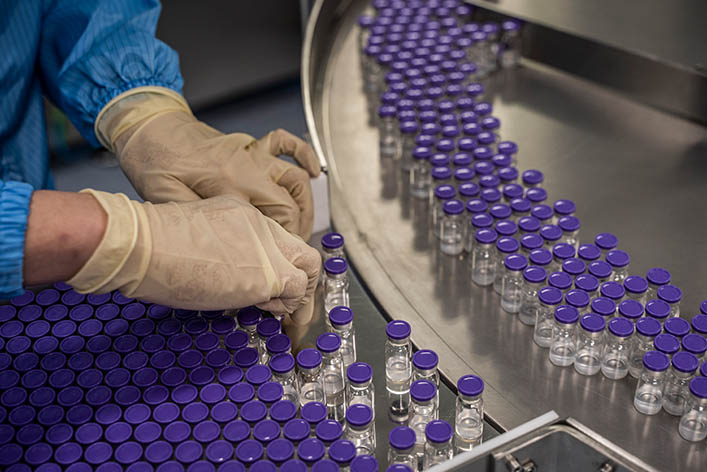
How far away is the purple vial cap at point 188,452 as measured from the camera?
110 centimetres

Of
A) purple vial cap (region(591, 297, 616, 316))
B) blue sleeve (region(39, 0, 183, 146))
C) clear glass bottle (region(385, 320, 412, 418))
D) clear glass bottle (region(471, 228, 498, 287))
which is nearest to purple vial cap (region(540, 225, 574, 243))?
Answer: clear glass bottle (region(471, 228, 498, 287))

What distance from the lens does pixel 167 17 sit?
3.98 meters

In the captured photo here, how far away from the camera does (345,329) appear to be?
54.8 inches

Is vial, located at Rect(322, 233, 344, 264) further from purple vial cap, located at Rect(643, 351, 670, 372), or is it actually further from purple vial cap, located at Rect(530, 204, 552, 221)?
purple vial cap, located at Rect(643, 351, 670, 372)

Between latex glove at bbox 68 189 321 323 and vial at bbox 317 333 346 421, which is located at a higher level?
latex glove at bbox 68 189 321 323

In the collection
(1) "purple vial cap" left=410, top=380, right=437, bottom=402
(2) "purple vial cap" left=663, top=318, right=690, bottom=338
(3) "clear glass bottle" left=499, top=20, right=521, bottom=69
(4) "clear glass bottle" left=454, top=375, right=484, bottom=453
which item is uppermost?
(3) "clear glass bottle" left=499, top=20, right=521, bottom=69

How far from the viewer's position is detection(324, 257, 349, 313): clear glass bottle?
4.99 ft

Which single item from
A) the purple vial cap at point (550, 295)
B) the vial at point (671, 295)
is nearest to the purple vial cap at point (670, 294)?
the vial at point (671, 295)

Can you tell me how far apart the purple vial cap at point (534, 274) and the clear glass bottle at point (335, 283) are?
391 millimetres

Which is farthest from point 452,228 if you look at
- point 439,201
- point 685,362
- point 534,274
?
point 685,362

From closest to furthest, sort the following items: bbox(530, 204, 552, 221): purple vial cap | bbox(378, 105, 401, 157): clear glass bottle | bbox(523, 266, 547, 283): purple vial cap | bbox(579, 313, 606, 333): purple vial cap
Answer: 1. bbox(579, 313, 606, 333): purple vial cap
2. bbox(523, 266, 547, 283): purple vial cap
3. bbox(530, 204, 552, 221): purple vial cap
4. bbox(378, 105, 401, 157): clear glass bottle

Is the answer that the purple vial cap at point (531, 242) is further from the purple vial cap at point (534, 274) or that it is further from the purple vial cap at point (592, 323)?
the purple vial cap at point (592, 323)

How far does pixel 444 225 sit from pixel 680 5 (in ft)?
3.54

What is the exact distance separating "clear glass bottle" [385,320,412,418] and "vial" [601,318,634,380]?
15.1 inches
